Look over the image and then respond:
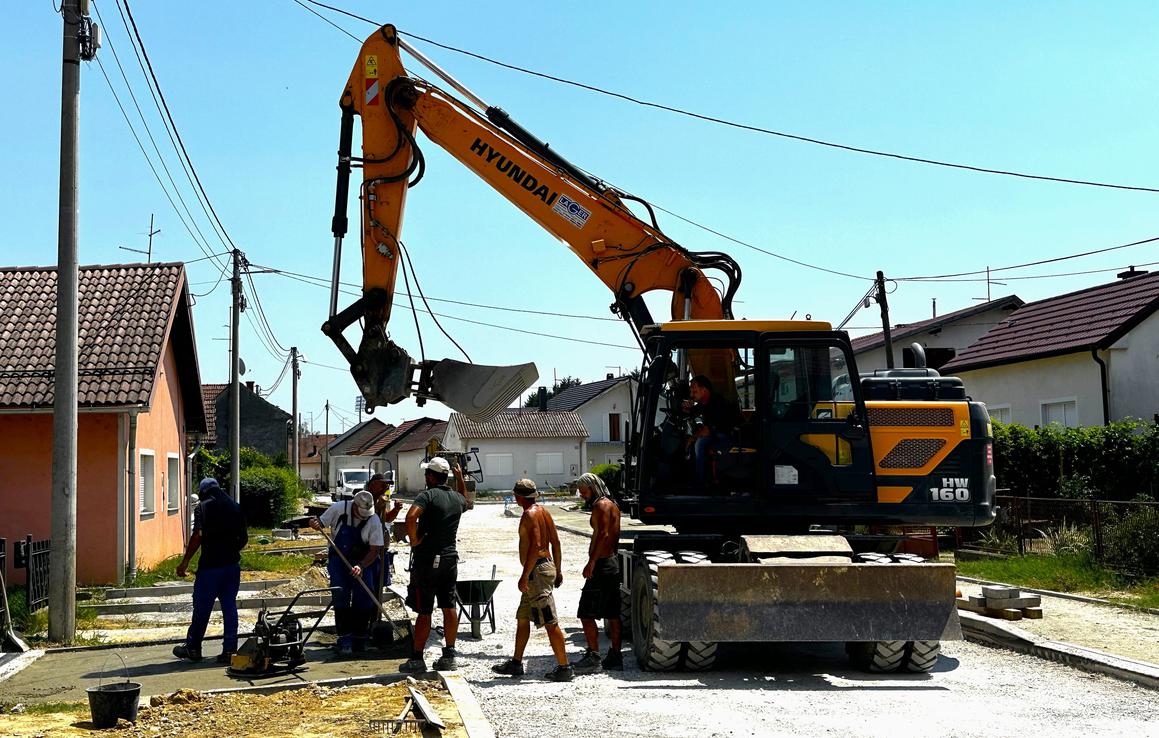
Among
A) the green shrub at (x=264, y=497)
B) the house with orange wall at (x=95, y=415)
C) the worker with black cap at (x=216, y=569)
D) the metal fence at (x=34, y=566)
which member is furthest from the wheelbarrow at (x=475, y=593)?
the green shrub at (x=264, y=497)

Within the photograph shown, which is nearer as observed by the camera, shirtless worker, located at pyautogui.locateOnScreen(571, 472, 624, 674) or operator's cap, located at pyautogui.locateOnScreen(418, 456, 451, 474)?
shirtless worker, located at pyautogui.locateOnScreen(571, 472, 624, 674)

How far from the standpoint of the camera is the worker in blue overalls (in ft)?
37.9

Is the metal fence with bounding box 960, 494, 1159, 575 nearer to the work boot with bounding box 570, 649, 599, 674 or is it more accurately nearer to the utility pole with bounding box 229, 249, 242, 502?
the work boot with bounding box 570, 649, 599, 674

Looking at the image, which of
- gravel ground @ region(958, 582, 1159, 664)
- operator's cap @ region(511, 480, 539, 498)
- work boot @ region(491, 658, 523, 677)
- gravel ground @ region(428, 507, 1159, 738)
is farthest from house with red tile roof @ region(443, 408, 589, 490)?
work boot @ region(491, 658, 523, 677)

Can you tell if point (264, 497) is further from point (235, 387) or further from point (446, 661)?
point (446, 661)

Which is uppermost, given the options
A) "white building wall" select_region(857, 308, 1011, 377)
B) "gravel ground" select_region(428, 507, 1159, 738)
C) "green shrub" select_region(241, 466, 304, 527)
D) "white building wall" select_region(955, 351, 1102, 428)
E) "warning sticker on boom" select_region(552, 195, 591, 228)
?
"white building wall" select_region(857, 308, 1011, 377)

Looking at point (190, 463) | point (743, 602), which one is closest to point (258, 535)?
point (190, 463)

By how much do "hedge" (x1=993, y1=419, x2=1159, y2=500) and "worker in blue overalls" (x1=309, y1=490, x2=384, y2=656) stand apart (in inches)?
487

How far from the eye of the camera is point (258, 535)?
29.9 m

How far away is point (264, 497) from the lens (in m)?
33.8

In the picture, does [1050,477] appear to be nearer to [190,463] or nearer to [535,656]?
[535,656]

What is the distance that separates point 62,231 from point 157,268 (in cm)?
863

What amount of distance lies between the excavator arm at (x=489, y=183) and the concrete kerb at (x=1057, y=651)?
4149 mm

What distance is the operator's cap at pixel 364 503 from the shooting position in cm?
1183
